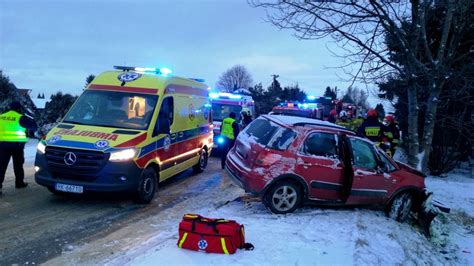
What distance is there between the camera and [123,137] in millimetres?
7719

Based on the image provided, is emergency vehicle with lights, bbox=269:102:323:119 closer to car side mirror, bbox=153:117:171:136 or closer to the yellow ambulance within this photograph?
the yellow ambulance

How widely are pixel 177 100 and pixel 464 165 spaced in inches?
591

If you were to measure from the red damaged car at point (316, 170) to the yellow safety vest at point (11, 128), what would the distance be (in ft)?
14.4

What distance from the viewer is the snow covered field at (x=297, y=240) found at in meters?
5.25

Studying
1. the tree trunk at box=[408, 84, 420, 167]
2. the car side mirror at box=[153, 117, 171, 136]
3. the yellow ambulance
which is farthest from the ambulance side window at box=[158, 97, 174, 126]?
the tree trunk at box=[408, 84, 420, 167]

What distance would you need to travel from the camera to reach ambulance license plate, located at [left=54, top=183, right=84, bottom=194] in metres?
7.33

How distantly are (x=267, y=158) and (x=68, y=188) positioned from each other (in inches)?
139

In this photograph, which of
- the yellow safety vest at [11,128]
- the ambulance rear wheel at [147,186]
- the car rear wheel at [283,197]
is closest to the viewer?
the car rear wheel at [283,197]

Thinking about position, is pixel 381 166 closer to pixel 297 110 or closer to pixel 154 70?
pixel 154 70

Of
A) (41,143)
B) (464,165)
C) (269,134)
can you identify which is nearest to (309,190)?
(269,134)

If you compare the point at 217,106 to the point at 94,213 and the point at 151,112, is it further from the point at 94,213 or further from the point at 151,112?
the point at 94,213

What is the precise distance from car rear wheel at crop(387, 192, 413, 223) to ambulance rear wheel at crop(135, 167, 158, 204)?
474cm

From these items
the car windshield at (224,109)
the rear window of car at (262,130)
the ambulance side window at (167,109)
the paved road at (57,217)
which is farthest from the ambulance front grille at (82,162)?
the car windshield at (224,109)

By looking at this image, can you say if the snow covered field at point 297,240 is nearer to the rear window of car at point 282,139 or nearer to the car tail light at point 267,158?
the car tail light at point 267,158
